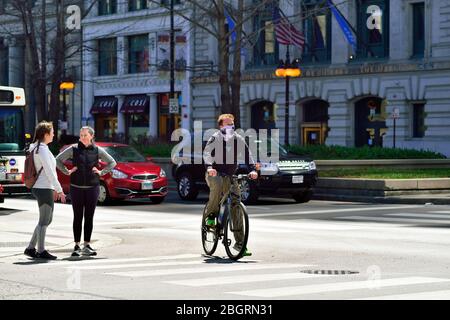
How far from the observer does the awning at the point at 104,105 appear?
2820 inches

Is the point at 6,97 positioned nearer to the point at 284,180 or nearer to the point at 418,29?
the point at 284,180

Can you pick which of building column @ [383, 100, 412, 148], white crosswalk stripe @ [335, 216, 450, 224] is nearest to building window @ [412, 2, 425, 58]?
building column @ [383, 100, 412, 148]

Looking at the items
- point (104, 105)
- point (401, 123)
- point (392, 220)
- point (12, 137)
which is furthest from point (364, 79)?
point (392, 220)

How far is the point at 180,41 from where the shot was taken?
58.0 m

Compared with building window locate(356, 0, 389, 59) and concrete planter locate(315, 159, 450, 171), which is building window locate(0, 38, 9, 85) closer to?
building window locate(356, 0, 389, 59)

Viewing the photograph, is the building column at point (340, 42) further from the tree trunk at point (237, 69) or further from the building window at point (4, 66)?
the building window at point (4, 66)

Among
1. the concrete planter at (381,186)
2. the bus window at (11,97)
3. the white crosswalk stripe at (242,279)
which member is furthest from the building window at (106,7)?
the white crosswalk stripe at (242,279)

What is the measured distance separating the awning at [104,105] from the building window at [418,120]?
23890 millimetres

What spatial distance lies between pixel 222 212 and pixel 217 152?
83cm

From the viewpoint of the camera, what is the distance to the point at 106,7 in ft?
236

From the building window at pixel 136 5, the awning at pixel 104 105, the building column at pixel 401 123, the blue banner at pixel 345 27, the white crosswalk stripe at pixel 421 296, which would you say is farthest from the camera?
the awning at pixel 104 105

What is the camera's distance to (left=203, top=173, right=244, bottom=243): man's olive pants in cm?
1492

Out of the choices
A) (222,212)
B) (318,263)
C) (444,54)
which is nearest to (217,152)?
(222,212)

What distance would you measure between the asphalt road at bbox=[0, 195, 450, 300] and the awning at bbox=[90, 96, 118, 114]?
4613 cm
